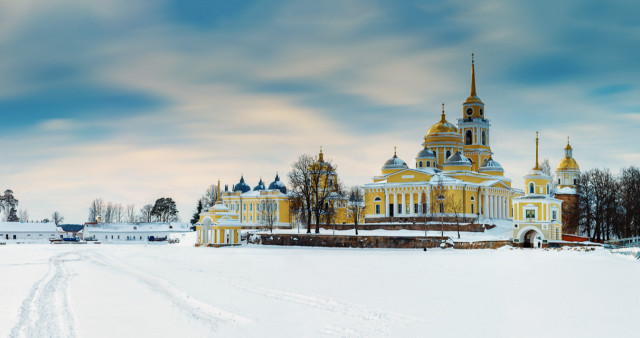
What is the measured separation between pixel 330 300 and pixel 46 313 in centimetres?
867

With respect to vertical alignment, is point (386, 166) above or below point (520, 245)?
above

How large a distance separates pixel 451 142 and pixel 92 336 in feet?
235

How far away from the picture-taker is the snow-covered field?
18.2 meters

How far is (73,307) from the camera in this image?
22.1 m

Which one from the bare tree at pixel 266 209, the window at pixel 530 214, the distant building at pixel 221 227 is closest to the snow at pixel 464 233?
the window at pixel 530 214

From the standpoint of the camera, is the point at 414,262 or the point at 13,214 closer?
the point at 414,262

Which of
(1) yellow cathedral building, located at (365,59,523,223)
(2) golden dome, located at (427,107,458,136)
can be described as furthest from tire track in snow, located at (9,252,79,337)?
(2) golden dome, located at (427,107,458,136)

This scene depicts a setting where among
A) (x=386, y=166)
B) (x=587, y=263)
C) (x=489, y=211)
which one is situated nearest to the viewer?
(x=587, y=263)

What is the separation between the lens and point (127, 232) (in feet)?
378

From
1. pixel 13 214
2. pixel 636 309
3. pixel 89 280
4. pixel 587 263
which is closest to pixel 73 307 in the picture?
pixel 89 280

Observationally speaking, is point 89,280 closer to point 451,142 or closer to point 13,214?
point 451,142

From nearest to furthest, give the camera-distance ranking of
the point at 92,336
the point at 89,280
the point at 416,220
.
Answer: the point at 92,336
the point at 89,280
the point at 416,220

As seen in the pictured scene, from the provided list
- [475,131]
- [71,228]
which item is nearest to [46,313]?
[475,131]

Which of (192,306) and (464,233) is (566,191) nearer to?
(464,233)
